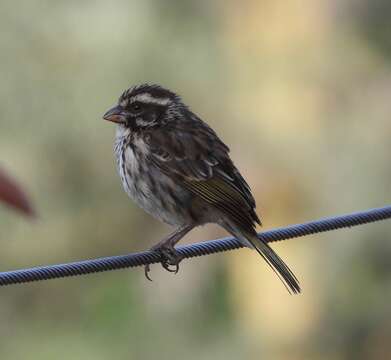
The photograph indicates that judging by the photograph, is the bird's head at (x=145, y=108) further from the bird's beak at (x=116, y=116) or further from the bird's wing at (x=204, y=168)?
the bird's wing at (x=204, y=168)

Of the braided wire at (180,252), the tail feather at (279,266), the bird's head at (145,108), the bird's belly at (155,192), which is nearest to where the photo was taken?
the braided wire at (180,252)

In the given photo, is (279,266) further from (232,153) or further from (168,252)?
(232,153)

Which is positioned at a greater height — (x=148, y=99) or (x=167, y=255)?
(x=148, y=99)

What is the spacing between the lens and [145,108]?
6273mm

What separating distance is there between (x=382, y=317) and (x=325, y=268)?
3.62 ft

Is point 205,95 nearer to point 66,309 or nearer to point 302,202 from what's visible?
point 302,202

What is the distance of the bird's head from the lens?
6172mm

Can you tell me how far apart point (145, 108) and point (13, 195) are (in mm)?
4433

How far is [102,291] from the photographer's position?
62.2 feet

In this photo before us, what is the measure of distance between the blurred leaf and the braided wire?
237 cm

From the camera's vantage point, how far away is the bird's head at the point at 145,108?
6.17 metres

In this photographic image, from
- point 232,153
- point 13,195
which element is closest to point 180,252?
point 13,195

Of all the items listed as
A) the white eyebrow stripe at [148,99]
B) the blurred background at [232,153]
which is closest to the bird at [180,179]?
the white eyebrow stripe at [148,99]

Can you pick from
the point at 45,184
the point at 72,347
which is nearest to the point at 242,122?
the point at 45,184
